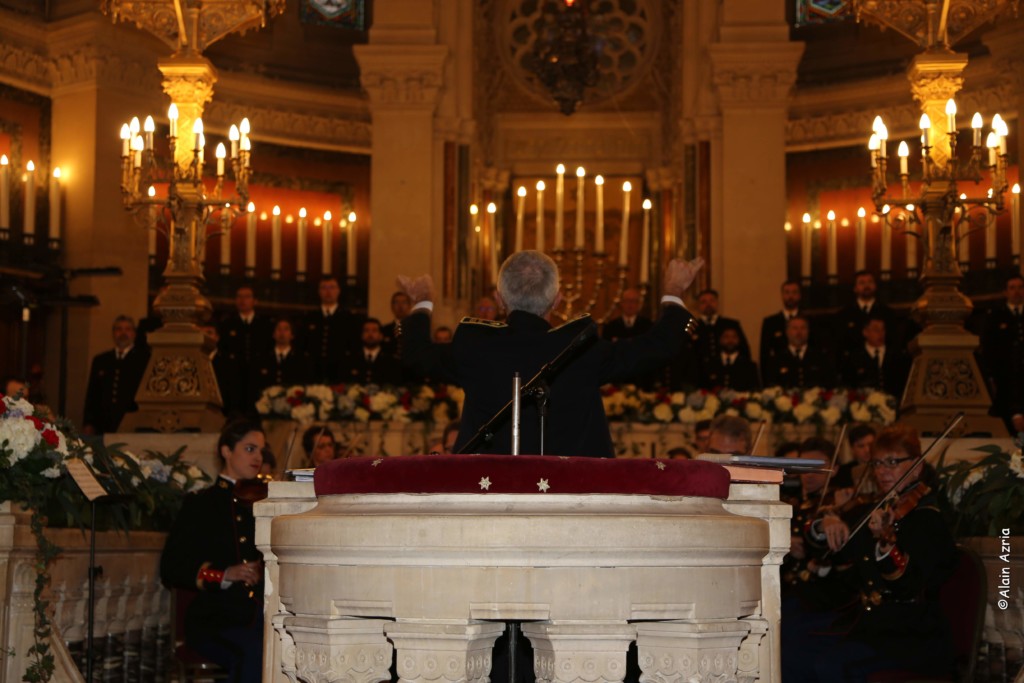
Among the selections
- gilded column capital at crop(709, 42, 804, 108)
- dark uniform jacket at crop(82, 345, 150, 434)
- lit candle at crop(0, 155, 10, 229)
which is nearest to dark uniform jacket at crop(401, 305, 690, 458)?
dark uniform jacket at crop(82, 345, 150, 434)

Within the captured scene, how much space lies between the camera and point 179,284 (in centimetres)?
1013

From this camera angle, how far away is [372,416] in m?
10.6

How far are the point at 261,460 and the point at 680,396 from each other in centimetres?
495

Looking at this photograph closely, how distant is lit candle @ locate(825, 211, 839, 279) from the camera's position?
17656 mm

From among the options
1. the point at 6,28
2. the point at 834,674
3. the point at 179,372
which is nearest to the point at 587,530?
the point at 834,674

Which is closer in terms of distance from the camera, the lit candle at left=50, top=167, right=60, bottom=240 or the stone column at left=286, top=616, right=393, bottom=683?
the stone column at left=286, top=616, right=393, bottom=683

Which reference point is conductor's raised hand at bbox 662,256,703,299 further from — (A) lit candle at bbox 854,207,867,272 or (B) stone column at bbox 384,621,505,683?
(A) lit candle at bbox 854,207,867,272

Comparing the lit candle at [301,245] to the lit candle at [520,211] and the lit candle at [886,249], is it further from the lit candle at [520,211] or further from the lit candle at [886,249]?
the lit candle at [886,249]

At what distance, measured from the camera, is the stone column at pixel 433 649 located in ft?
10.3

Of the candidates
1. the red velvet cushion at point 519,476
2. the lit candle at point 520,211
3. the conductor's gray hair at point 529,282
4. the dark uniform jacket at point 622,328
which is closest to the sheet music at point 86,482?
the conductor's gray hair at point 529,282

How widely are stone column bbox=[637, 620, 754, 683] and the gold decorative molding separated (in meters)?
7.72

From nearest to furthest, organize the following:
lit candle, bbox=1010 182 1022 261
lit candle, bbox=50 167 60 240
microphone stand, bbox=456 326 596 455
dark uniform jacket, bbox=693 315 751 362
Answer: microphone stand, bbox=456 326 596 455 → dark uniform jacket, bbox=693 315 751 362 → lit candle, bbox=1010 182 1022 261 → lit candle, bbox=50 167 60 240

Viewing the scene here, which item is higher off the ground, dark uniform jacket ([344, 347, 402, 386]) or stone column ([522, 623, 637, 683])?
dark uniform jacket ([344, 347, 402, 386])

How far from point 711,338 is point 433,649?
33.4ft
